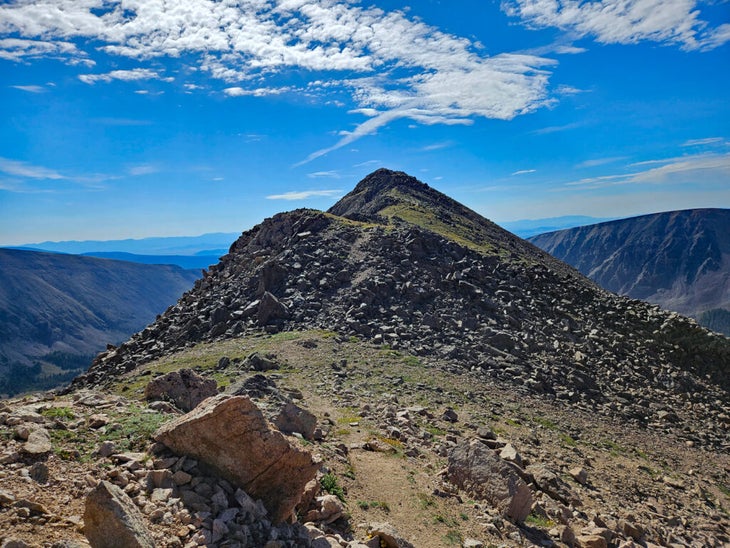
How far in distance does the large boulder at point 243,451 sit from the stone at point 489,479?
26.8 feet

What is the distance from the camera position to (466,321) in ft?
130

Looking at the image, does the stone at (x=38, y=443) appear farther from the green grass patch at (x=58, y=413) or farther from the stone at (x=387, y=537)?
the stone at (x=387, y=537)

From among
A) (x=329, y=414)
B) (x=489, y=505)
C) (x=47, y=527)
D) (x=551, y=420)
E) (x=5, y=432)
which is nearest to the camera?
(x=47, y=527)

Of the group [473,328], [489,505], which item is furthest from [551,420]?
[489,505]

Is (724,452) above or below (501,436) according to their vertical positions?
below

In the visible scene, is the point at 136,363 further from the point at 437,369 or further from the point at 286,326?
the point at 437,369

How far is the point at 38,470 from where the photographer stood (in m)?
9.70

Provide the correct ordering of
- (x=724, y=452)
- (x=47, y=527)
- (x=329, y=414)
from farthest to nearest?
(x=724, y=452), (x=329, y=414), (x=47, y=527)

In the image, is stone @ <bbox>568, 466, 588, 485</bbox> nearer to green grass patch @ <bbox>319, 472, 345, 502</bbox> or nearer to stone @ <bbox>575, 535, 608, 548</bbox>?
stone @ <bbox>575, 535, 608, 548</bbox>

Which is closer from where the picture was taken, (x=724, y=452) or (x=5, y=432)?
(x=5, y=432)

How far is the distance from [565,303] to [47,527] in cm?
4565

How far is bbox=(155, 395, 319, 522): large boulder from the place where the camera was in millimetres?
11250

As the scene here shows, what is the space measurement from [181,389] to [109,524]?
39.4 ft

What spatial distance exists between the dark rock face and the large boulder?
24067mm
